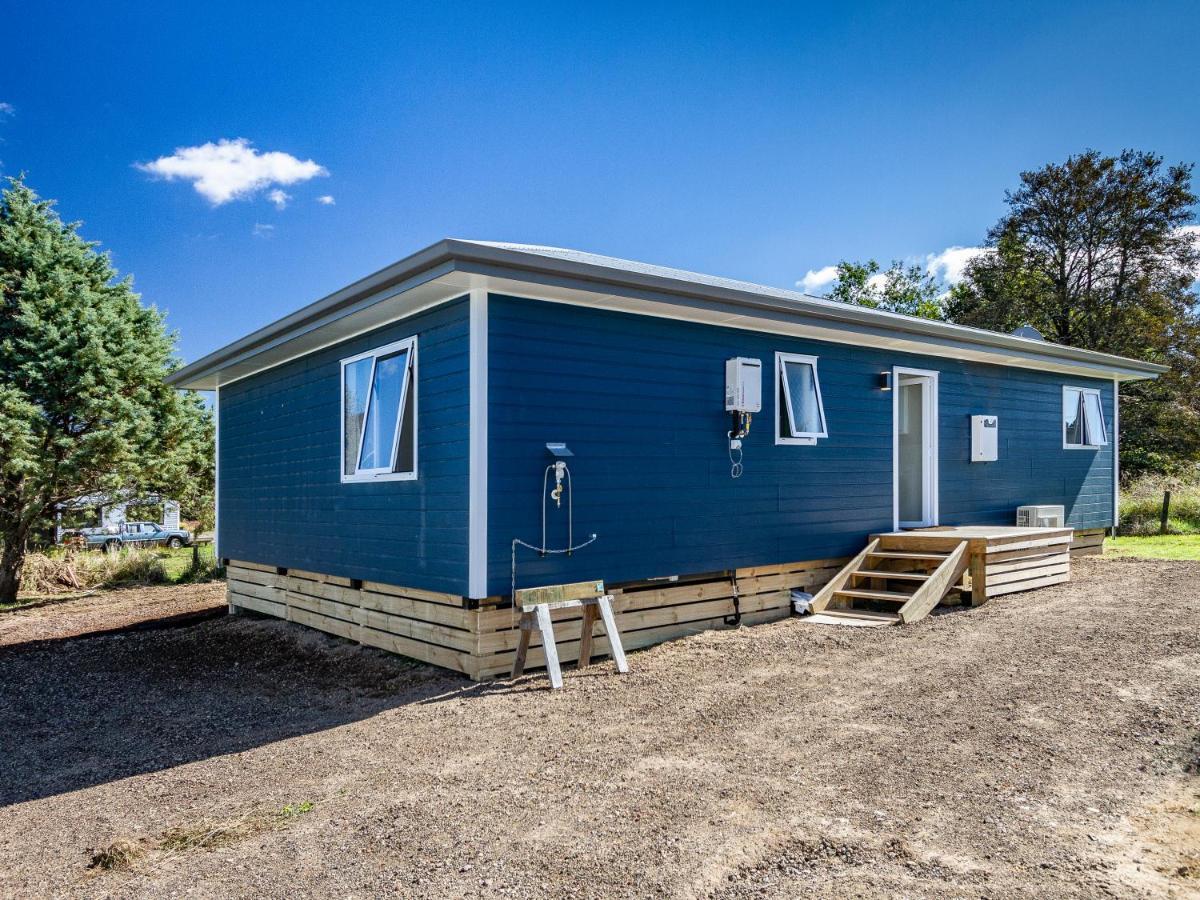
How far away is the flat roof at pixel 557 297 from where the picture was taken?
5426 mm

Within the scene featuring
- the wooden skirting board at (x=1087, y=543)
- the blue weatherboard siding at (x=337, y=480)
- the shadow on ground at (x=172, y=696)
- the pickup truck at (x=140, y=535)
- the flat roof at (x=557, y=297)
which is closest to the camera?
the shadow on ground at (x=172, y=696)

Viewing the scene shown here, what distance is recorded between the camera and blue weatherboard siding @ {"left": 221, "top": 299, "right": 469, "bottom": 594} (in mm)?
Result: 6023

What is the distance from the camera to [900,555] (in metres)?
8.00

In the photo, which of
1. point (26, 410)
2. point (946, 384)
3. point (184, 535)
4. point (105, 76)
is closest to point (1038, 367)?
→ point (946, 384)

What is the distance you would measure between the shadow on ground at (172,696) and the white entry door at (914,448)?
5802 millimetres

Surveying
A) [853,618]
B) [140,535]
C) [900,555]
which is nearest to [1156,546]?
[900,555]

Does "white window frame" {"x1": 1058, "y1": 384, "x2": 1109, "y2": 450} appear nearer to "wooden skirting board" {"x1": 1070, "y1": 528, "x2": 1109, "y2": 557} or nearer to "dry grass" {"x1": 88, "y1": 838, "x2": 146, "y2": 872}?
"wooden skirting board" {"x1": 1070, "y1": 528, "x2": 1109, "y2": 557}

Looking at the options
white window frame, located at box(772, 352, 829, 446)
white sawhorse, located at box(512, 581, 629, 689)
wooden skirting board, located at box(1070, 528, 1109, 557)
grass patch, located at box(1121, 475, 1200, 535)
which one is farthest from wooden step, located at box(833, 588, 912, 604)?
grass patch, located at box(1121, 475, 1200, 535)

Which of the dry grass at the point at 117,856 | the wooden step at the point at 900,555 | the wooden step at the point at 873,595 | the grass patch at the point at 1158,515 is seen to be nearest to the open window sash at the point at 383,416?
the dry grass at the point at 117,856

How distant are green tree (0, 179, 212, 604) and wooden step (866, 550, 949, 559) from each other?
37.9 ft

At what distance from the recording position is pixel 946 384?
951cm

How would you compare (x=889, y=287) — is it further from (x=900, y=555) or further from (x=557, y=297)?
(x=557, y=297)

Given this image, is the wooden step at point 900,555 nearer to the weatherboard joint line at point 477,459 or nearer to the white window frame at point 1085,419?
the weatherboard joint line at point 477,459

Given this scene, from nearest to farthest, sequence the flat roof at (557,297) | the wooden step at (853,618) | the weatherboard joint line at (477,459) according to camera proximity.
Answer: the flat roof at (557,297) < the weatherboard joint line at (477,459) < the wooden step at (853,618)
